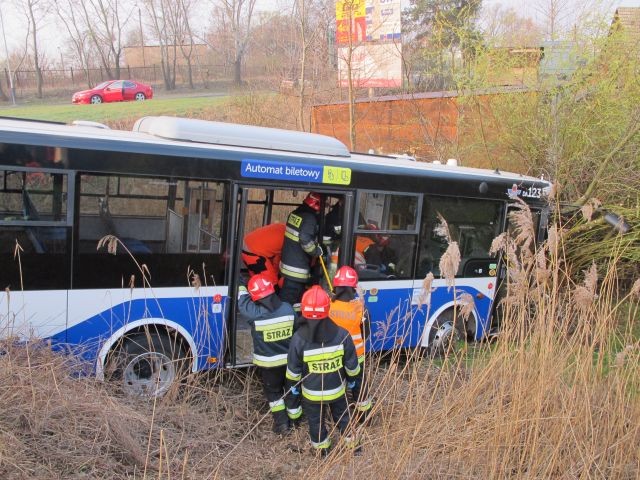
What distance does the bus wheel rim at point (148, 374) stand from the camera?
4882mm

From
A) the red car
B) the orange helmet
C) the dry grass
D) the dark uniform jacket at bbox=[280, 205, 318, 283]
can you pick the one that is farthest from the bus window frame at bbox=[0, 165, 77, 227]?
the red car

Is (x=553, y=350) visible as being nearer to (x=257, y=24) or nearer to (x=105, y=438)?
(x=105, y=438)

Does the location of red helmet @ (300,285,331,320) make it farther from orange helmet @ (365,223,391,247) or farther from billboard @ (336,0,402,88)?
billboard @ (336,0,402,88)

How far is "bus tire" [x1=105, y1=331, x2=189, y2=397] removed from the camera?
4.85 metres

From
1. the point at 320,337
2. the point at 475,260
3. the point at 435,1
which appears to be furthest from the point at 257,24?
the point at 320,337

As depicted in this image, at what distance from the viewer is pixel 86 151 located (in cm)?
457

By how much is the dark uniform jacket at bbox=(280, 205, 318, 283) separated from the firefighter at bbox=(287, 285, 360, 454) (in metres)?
1.75

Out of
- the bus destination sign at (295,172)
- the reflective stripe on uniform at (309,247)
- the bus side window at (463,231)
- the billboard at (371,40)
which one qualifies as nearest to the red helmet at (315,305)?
the bus destination sign at (295,172)

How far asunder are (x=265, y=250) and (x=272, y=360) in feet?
6.10

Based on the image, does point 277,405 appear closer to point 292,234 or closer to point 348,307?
point 348,307

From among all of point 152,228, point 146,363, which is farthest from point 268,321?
point 152,228

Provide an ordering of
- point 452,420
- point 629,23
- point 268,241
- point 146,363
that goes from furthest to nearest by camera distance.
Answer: point 629,23, point 268,241, point 146,363, point 452,420

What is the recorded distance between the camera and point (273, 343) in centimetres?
495

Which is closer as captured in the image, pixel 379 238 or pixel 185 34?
pixel 379 238
